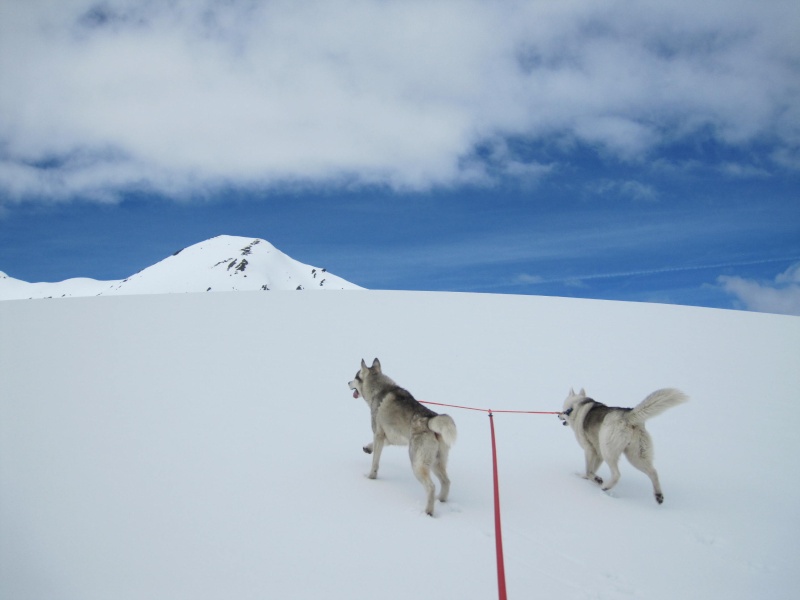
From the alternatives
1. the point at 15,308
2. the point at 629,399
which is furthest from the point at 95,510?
the point at 15,308

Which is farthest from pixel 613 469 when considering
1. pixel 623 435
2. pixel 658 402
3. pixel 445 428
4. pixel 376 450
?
pixel 376 450

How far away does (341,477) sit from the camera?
20.1 feet

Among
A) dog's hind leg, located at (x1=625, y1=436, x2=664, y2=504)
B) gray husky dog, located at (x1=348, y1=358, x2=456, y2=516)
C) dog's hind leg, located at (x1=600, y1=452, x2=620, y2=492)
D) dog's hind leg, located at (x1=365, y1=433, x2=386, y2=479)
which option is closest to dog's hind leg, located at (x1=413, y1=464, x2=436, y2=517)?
gray husky dog, located at (x1=348, y1=358, x2=456, y2=516)

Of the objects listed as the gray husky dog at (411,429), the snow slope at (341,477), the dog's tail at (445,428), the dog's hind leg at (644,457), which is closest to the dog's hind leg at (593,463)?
the snow slope at (341,477)

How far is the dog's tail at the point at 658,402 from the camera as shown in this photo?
5.54 metres

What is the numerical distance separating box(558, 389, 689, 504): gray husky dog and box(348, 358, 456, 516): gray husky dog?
7.06 feet

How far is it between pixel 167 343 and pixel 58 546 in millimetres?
9602

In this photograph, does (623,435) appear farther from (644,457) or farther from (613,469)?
(613,469)

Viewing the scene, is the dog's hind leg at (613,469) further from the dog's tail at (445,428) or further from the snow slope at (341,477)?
the dog's tail at (445,428)

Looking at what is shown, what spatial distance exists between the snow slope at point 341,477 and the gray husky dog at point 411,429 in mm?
437

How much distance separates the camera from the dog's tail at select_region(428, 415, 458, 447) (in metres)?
5.14

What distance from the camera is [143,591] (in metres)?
3.62

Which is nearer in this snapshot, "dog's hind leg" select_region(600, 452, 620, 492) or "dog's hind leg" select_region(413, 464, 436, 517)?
"dog's hind leg" select_region(413, 464, 436, 517)

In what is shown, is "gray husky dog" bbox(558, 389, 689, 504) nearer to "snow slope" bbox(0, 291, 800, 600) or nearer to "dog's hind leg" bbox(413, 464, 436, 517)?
"snow slope" bbox(0, 291, 800, 600)
